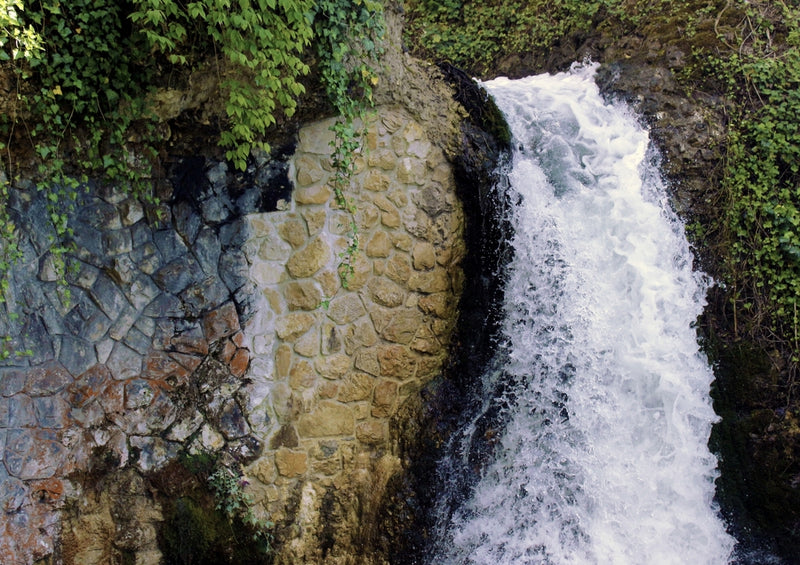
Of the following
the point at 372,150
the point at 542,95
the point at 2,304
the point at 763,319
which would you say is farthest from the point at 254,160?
the point at 763,319

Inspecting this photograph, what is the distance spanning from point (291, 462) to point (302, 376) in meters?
0.52

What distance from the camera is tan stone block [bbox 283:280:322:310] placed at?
398cm

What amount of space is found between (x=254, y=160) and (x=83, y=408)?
171 centimetres

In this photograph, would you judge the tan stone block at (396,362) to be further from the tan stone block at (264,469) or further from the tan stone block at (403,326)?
the tan stone block at (264,469)

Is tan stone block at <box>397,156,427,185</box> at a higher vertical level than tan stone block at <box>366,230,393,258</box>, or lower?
higher

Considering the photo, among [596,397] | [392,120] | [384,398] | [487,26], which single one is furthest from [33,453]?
[487,26]

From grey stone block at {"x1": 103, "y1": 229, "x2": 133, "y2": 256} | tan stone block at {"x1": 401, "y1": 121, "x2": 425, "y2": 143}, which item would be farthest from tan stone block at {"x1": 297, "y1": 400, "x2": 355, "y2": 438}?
tan stone block at {"x1": 401, "y1": 121, "x2": 425, "y2": 143}

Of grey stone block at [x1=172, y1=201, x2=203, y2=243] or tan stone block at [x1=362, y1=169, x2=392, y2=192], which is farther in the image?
tan stone block at [x1=362, y1=169, x2=392, y2=192]

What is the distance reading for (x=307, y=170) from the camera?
13.1ft

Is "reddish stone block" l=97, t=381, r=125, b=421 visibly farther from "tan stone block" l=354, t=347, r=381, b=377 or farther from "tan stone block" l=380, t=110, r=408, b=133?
"tan stone block" l=380, t=110, r=408, b=133

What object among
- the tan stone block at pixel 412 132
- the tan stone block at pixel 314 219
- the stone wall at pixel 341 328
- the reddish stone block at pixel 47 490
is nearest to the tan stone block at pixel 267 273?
the stone wall at pixel 341 328

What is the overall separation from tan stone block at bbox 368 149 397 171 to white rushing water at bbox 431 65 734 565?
952mm

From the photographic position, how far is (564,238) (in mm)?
4480

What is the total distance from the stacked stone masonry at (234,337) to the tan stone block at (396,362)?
1cm
